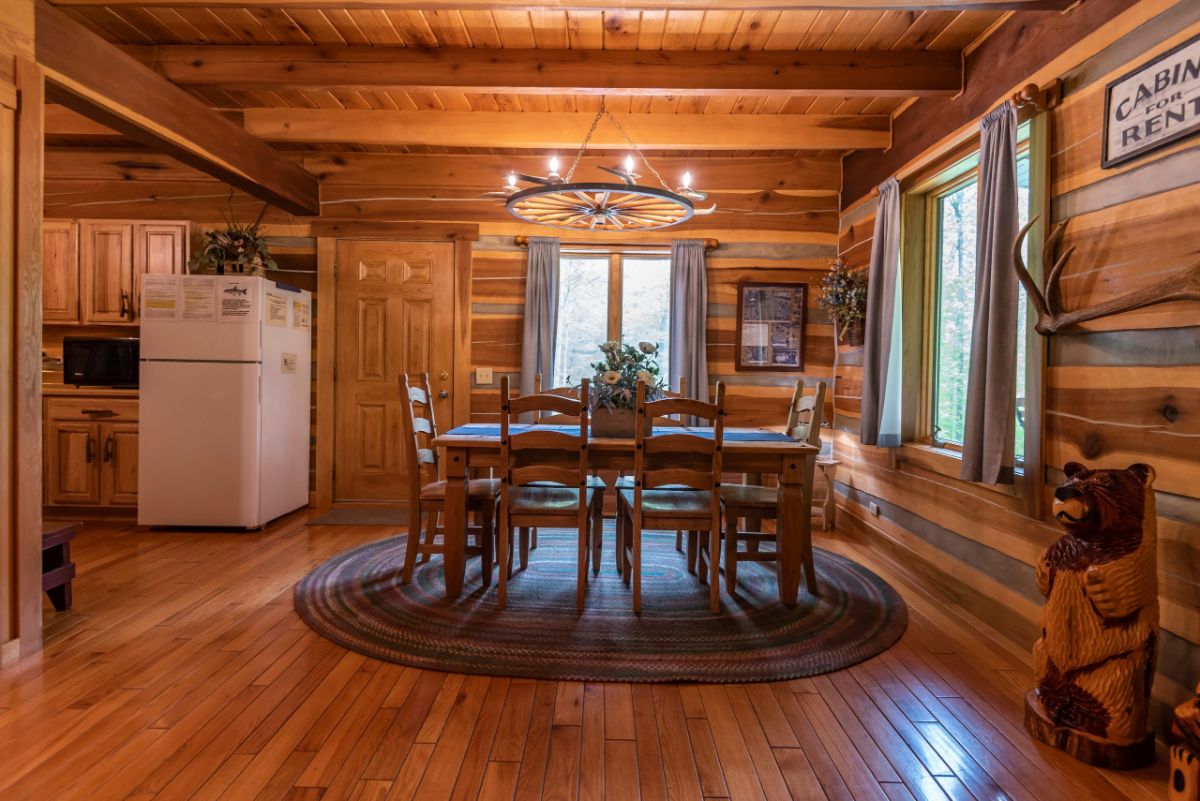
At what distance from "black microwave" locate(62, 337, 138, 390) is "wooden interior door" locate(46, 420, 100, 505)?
362 millimetres

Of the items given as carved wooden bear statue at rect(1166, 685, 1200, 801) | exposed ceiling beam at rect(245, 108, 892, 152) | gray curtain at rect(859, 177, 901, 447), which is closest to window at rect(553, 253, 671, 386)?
exposed ceiling beam at rect(245, 108, 892, 152)

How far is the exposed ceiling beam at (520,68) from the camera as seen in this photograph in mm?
3654

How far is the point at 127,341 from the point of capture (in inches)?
183

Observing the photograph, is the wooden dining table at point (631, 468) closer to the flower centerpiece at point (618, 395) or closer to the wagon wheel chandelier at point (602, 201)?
the flower centerpiece at point (618, 395)

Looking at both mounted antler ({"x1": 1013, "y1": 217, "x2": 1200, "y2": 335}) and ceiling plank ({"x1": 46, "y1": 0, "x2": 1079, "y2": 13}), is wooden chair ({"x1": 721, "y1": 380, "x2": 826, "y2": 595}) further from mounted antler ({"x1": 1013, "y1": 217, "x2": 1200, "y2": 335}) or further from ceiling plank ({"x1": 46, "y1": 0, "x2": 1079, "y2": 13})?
ceiling plank ({"x1": 46, "y1": 0, "x2": 1079, "y2": 13})

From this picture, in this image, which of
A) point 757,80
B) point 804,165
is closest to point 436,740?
point 757,80

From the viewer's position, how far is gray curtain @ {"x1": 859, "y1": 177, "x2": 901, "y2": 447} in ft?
12.7

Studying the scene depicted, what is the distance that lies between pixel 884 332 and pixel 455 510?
2590 mm

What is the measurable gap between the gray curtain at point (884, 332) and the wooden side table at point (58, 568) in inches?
159

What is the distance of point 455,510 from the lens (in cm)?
315

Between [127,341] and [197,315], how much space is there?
65 cm

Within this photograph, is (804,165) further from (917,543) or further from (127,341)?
(127,341)

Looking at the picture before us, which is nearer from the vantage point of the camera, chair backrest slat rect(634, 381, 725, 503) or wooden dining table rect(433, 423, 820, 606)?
chair backrest slat rect(634, 381, 725, 503)

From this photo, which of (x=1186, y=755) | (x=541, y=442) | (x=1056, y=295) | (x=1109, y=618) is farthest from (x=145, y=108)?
(x=1186, y=755)
